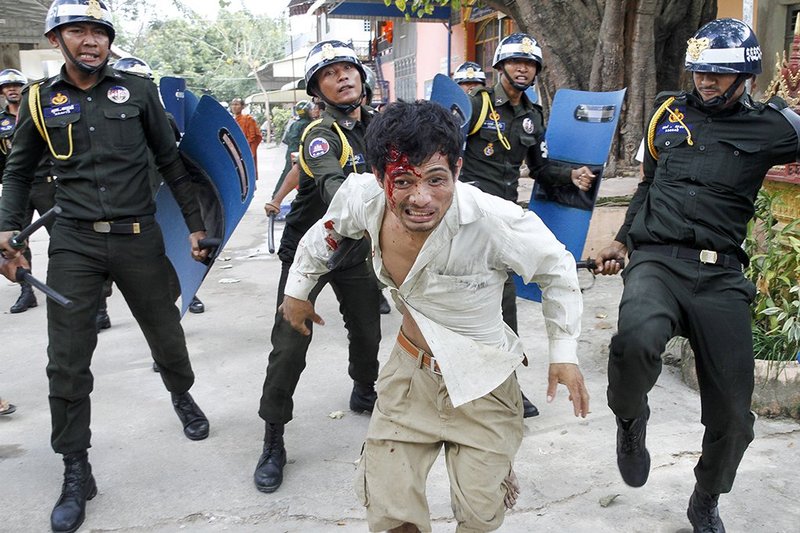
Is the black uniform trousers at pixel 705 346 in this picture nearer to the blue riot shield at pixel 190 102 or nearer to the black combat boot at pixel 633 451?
the black combat boot at pixel 633 451

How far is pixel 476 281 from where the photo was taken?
2271 millimetres

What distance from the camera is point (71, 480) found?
3.21 m

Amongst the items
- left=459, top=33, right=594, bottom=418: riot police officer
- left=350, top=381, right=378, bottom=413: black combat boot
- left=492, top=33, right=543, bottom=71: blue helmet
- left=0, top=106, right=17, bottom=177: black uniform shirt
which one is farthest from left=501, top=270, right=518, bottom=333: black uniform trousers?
left=0, top=106, right=17, bottom=177: black uniform shirt

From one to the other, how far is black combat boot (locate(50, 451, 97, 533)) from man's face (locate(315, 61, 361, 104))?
1916 millimetres

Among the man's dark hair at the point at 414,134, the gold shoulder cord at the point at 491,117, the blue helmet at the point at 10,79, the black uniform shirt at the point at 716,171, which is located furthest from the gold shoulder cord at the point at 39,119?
the blue helmet at the point at 10,79

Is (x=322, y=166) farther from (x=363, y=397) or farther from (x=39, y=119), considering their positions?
(x=363, y=397)

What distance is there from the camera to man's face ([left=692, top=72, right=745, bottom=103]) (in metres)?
2.87

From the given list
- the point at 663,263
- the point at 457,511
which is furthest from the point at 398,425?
the point at 663,263

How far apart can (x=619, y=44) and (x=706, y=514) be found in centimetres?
612

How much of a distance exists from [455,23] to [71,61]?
50.0 feet

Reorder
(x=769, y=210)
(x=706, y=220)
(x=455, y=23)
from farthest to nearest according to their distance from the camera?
(x=455, y=23), (x=769, y=210), (x=706, y=220)

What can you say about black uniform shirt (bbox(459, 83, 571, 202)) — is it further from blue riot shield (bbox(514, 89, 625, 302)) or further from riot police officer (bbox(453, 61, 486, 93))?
riot police officer (bbox(453, 61, 486, 93))

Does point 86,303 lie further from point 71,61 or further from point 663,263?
point 663,263

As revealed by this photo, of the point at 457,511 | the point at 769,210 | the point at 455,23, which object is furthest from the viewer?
the point at 455,23
